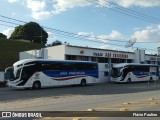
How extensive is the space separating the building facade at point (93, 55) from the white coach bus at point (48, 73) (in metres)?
9.53

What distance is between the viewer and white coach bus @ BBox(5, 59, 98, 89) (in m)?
36.8

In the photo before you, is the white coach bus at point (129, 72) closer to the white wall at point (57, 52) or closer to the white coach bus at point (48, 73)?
the white wall at point (57, 52)

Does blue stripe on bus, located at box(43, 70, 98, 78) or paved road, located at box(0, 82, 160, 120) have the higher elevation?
blue stripe on bus, located at box(43, 70, 98, 78)

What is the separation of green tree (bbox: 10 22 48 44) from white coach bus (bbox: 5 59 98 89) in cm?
7202

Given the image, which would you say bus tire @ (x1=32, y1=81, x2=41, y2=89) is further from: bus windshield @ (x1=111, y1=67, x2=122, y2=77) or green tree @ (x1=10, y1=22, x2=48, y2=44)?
green tree @ (x1=10, y1=22, x2=48, y2=44)

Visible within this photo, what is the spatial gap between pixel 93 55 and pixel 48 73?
20834 mm

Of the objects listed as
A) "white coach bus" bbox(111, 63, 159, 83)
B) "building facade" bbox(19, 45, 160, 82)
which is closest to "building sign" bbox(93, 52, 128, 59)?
"building facade" bbox(19, 45, 160, 82)

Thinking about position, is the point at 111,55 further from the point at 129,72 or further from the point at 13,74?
the point at 13,74

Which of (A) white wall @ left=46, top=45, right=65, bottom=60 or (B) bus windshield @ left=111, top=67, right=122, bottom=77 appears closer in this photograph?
(A) white wall @ left=46, top=45, right=65, bottom=60

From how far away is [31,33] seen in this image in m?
118

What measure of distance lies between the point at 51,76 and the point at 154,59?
42224mm

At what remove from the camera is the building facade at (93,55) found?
5466cm

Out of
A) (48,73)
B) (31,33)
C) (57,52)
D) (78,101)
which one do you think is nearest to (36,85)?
(48,73)

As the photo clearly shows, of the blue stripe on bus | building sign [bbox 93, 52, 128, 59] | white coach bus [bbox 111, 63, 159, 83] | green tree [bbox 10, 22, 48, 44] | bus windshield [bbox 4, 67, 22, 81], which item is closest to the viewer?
bus windshield [bbox 4, 67, 22, 81]
